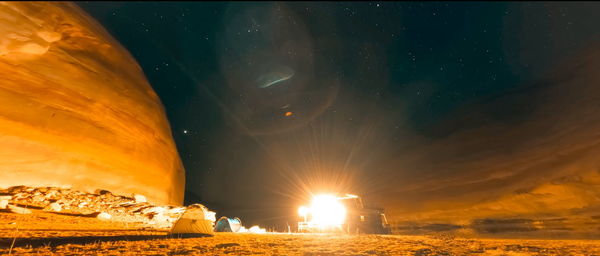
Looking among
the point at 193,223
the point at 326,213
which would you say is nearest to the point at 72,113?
the point at 193,223

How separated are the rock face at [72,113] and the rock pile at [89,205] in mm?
523

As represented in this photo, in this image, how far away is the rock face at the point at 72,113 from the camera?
32.5 ft

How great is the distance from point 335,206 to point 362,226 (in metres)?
1.54

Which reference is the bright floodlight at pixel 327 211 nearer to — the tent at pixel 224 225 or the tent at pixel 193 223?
the tent at pixel 224 225

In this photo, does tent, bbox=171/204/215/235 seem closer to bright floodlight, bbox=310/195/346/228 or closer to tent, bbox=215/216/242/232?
tent, bbox=215/216/242/232

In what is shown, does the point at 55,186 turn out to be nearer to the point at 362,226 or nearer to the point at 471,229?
the point at 362,226

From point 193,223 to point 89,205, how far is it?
5.30 meters

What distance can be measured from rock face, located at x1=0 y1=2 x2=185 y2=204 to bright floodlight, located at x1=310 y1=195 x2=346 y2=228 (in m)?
8.62

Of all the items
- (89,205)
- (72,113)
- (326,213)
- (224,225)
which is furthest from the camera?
(326,213)

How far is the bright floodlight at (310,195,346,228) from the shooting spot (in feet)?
39.9

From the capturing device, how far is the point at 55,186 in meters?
9.88

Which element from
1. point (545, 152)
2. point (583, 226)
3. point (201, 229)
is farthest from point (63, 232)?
point (545, 152)

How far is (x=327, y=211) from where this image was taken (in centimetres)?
1248

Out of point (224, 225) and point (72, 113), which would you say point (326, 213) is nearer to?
point (224, 225)
